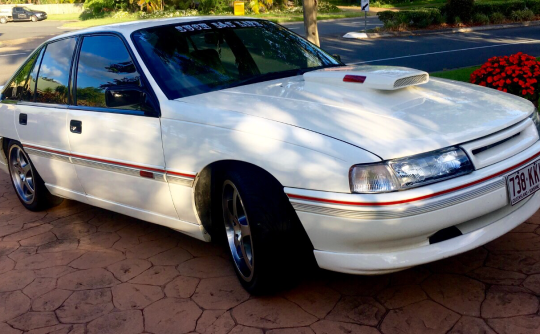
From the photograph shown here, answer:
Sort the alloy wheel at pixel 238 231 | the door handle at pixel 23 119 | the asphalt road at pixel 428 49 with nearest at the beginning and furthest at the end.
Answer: the alloy wheel at pixel 238 231
the door handle at pixel 23 119
the asphalt road at pixel 428 49

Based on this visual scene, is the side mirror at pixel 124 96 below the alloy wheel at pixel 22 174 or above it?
above

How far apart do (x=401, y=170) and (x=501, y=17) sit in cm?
2295

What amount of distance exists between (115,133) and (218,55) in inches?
35.5

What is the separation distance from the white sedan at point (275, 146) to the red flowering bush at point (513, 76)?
8.61 feet

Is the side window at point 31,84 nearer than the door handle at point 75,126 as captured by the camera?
No

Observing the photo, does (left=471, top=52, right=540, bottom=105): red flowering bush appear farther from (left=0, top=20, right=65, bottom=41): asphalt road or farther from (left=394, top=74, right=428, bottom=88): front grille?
(left=0, top=20, right=65, bottom=41): asphalt road

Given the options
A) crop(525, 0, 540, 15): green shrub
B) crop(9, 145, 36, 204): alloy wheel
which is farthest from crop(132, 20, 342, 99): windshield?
crop(525, 0, 540, 15): green shrub

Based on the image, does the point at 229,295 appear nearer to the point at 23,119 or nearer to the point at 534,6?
the point at 23,119

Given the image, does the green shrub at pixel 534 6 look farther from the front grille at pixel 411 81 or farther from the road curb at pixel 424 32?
the front grille at pixel 411 81

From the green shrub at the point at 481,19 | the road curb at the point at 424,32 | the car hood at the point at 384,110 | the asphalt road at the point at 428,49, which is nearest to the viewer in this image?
the car hood at the point at 384,110

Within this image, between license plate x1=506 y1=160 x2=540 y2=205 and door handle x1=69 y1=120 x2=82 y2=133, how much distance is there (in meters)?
2.89

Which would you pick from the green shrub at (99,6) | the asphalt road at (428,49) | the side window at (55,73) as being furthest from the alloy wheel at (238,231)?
the green shrub at (99,6)

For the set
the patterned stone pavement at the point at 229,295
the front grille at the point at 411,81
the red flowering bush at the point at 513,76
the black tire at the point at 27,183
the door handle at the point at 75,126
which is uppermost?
the front grille at the point at 411,81

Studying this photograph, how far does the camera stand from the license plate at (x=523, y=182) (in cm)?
306
